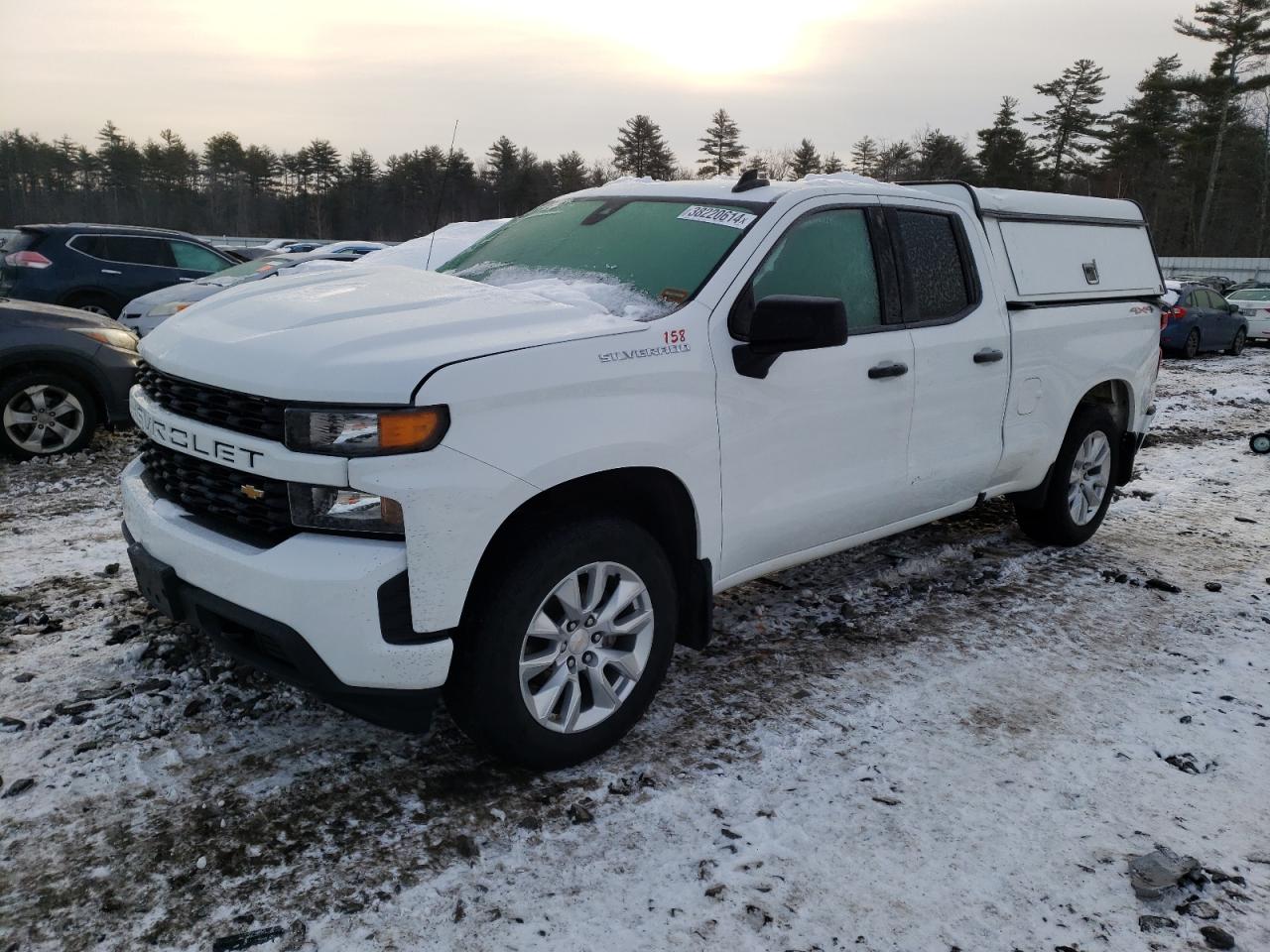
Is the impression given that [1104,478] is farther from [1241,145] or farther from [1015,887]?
[1241,145]

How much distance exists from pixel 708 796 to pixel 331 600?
135 cm

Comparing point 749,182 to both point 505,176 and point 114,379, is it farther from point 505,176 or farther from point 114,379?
point 505,176

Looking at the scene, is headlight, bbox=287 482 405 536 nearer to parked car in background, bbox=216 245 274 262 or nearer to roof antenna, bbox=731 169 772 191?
roof antenna, bbox=731 169 772 191

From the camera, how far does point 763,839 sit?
278cm

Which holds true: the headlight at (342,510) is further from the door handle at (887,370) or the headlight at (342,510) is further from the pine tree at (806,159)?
the pine tree at (806,159)

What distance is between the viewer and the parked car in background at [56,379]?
654 cm

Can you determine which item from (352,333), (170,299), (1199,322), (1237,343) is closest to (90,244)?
(170,299)

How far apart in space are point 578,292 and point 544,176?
60.9m

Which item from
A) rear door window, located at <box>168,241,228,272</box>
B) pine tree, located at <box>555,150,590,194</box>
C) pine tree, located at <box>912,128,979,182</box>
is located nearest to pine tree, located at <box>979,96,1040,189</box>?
pine tree, located at <box>912,128,979,182</box>

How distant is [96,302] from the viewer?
12641 millimetres

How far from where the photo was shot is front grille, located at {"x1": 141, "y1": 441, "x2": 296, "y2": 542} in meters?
2.66

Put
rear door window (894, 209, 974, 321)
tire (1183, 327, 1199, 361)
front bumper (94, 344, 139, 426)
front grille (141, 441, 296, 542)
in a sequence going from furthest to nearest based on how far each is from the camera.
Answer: tire (1183, 327, 1199, 361), front bumper (94, 344, 139, 426), rear door window (894, 209, 974, 321), front grille (141, 441, 296, 542)

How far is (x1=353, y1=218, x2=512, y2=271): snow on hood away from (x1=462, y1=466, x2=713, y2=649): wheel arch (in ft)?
5.88

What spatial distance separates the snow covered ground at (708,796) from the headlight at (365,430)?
114 centimetres
